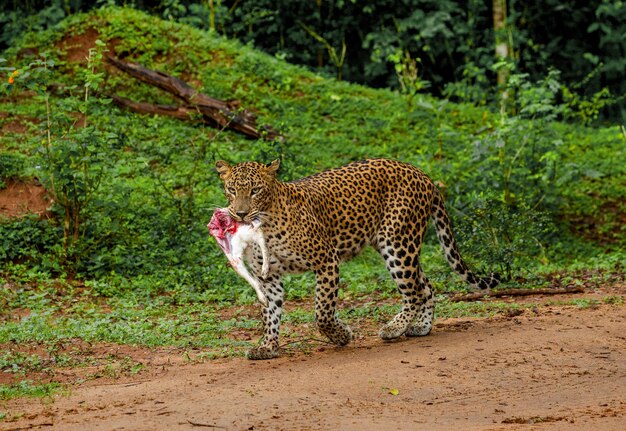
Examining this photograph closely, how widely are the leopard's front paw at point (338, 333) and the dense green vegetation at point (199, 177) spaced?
85 centimetres

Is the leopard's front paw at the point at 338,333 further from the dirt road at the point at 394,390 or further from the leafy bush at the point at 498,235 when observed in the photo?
the leafy bush at the point at 498,235

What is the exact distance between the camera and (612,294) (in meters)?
10.8

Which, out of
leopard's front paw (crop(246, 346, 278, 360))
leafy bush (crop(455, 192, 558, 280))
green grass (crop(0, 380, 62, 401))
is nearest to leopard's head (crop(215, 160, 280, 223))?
leopard's front paw (crop(246, 346, 278, 360))

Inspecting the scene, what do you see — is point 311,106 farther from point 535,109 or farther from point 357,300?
point 357,300

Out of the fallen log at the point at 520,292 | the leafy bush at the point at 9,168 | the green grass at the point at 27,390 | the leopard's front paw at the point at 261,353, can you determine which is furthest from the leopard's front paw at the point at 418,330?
the leafy bush at the point at 9,168

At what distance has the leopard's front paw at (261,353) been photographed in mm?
8430

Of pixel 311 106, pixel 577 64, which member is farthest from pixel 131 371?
→ pixel 577 64

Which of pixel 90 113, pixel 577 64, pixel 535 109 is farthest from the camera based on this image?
pixel 577 64

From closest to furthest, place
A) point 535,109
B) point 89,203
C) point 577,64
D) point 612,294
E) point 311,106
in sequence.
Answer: point 612,294 < point 89,203 < point 535,109 < point 311,106 < point 577,64

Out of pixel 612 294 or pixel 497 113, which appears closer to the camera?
pixel 612 294

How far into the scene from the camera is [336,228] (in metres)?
9.02

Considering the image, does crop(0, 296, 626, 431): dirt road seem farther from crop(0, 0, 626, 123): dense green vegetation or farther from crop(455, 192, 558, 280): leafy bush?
crop(0, 0, 626, 123): dense green vegetation

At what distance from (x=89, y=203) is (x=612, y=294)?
6.16 m

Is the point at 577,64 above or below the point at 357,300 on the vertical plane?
above
